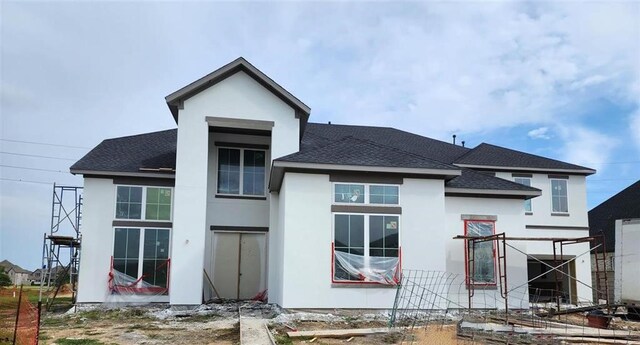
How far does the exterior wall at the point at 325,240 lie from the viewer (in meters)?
15.1

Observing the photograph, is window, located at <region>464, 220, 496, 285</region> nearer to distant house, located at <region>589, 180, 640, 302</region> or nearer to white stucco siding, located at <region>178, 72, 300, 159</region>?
white stucco siding, located at <region>178, 72, 300, 159</region>

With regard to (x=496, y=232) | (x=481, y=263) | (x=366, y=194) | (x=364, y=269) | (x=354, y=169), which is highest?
(x=354, y=169)

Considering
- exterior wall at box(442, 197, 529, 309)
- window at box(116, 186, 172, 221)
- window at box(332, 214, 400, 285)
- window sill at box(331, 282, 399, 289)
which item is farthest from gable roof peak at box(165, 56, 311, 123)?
window sill at box(331, 282, 399, 289)

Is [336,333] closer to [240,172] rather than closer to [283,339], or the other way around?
[283,339]

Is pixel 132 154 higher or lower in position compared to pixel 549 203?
higher

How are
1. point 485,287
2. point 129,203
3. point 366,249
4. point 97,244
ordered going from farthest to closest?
point 129,203
point 97,244
point 485,287
point 366,249

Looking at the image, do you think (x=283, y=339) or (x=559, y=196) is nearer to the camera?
(x=283, y=339)

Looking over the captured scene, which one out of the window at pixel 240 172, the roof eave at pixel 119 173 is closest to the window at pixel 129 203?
the roof eave at pixel 119 173

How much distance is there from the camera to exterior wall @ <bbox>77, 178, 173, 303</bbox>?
57.6 feet

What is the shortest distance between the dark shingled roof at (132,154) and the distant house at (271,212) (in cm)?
6

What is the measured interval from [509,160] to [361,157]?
9.97 meters

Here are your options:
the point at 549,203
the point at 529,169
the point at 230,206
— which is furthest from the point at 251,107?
the point at 549,203

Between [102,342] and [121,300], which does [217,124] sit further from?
[102,342]

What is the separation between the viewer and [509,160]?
2347 centimetres
